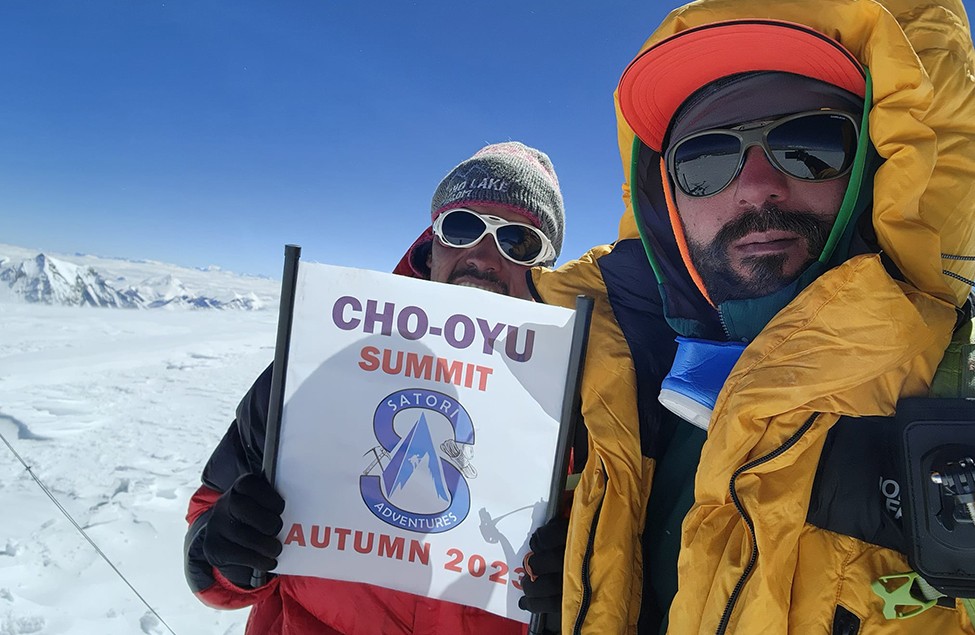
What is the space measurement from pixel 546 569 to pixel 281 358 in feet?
2.75

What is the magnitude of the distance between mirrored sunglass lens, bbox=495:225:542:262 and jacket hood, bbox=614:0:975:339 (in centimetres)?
129

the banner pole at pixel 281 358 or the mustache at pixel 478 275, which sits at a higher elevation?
the mustache at pixel 478 275

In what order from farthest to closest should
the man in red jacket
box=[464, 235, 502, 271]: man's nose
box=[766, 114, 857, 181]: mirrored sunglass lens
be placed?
box=[464, 235, 502, 271]: man's nose
the man in red jacket
box=[766, 114, 857, 181]: mirrored sunglass lens

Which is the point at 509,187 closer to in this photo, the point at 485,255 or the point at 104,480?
the point at 485,255

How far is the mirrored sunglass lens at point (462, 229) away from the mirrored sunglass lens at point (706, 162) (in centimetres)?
106

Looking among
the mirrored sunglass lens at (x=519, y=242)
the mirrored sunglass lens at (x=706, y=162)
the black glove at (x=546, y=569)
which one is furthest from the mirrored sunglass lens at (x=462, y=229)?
the black glove at (x=546, y=569)

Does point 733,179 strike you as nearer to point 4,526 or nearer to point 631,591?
point 631,591

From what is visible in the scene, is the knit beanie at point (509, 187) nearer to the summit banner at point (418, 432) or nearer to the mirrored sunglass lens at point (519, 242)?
the mirrored sunglass lens at point (519, 242)

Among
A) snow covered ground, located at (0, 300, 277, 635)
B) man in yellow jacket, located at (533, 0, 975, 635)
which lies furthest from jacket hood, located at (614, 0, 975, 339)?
snow covered ground, located at (0, 300, 277, 635)

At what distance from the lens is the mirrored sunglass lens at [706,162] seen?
125 centimetres

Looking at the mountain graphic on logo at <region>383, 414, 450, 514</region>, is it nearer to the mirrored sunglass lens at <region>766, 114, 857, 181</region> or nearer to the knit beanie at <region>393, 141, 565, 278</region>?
the mirrored sunglass lens at <region>766, 114, 857, 181</region>

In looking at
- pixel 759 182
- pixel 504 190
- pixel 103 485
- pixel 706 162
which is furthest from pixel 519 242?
pixel 103 485

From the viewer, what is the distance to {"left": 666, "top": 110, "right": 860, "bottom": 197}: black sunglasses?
1.12 meters

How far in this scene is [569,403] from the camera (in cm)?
115
